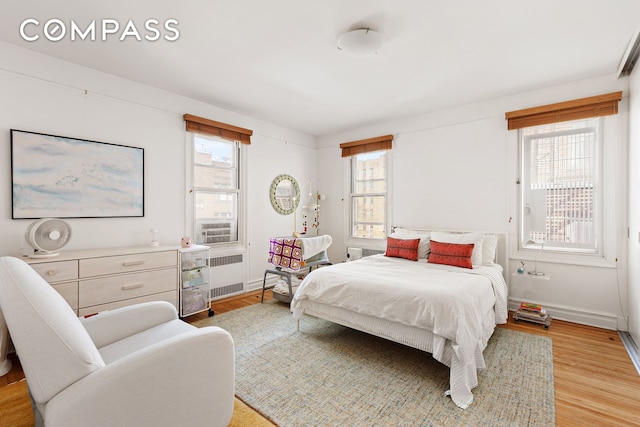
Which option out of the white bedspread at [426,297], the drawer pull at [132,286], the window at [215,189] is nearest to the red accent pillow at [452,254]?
the white bedspread at [426,297]

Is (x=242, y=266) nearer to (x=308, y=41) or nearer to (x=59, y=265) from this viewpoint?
(x=59, y=265)

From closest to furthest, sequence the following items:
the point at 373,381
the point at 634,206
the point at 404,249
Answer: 1. the point at 373,381
2. the point at 634,206
3. the point at 404,249

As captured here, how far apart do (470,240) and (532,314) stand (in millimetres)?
995

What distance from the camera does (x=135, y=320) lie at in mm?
1949

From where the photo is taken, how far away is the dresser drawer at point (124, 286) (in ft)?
8.60

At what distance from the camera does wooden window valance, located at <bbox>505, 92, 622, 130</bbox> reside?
3061 millimetres

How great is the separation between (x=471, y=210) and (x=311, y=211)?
275 cm

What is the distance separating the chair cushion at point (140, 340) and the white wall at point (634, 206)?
3.65 m

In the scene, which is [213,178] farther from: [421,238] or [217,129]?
[421,238]

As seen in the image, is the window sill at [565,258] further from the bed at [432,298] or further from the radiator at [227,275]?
the radiator at [227,275]

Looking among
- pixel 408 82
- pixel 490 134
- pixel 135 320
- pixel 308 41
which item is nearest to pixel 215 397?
pixel 135 320

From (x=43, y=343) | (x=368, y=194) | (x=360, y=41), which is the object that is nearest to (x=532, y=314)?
(x=368, y=194)

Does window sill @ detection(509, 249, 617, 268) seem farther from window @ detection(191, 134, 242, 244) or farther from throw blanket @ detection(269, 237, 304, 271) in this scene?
window @ detection(191, 134, 242, 244)

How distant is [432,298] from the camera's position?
219cm
